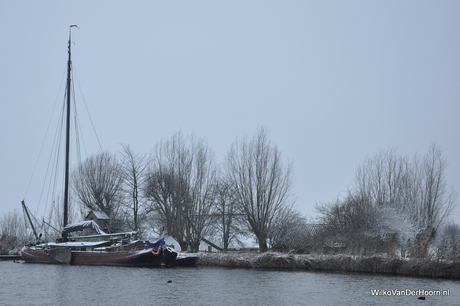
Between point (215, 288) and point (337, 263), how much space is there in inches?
535

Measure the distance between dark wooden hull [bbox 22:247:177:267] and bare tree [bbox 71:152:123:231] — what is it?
13.6m

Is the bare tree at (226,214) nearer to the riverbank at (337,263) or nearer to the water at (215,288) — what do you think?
the riverbank at (337,263)

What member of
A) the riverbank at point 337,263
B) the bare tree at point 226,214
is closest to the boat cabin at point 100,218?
the bare tree at point 226,214

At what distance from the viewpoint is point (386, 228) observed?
45.5m

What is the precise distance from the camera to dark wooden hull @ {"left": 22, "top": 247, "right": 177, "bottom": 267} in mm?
46375

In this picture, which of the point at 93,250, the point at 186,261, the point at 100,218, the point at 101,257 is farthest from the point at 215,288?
the point at 100,218

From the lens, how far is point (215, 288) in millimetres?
28781

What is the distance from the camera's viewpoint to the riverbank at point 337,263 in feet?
108

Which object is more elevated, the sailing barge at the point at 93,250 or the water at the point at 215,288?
the sailing barge at the point at 93,250

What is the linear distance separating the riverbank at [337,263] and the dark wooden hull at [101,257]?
12.5 ft

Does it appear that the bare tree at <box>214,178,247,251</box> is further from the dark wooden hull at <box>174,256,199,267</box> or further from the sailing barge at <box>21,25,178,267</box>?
the dark wooden hull at <box>174,256,199,267</box>

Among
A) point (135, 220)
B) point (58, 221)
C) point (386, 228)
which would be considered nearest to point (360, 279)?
point (386, 228)

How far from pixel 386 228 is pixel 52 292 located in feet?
92.7

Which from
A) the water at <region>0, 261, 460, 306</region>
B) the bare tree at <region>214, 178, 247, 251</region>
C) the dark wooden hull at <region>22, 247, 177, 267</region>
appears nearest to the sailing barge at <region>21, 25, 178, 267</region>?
the dark wooden hull at <region>22, 247, 177, 267</region>
